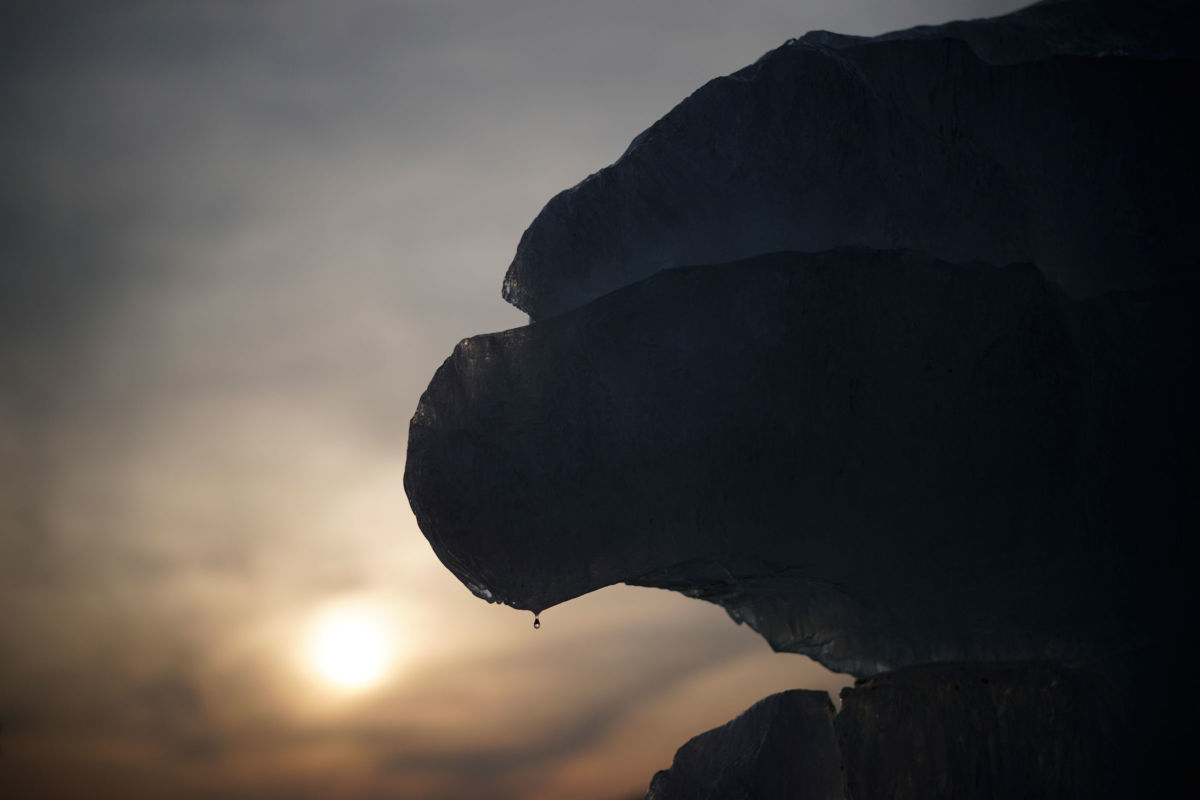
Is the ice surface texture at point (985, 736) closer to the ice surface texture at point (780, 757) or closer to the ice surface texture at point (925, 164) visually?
the ice surface texture at point (780, 757)

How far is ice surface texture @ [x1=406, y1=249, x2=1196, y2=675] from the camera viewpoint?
8.30 ft

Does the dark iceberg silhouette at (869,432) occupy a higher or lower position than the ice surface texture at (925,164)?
lower

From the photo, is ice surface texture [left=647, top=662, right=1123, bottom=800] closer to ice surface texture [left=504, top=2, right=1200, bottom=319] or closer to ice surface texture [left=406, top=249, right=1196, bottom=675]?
ice surface texture [left=406, top=249, right=1196, bottom=675]

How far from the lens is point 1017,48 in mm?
2826

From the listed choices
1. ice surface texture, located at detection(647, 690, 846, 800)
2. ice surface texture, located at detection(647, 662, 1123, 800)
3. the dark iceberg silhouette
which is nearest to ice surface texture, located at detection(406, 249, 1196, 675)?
the dark iceberg silhouette

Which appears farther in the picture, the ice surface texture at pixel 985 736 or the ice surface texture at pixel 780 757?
the ice surface texture at pixel 780 757

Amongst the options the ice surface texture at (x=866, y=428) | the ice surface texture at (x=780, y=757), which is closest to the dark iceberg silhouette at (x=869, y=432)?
the ice surface texture at (x=866, y=428)

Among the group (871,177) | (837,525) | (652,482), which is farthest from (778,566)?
(871,177)

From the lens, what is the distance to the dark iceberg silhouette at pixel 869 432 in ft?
8.16

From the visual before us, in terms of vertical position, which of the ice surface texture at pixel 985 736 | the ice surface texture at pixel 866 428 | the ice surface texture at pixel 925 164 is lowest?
the ice surface texture at pixel 985 736

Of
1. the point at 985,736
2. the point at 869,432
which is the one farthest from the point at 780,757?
the point at 869,432

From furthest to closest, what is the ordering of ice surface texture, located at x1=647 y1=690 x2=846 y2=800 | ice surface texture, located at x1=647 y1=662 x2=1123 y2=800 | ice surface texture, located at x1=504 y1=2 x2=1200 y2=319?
ice surface texture, located at x1=647 y1=690 x2=846 y2=800 → ice surface texture, located at x1=504 y1=2 x2=1200 y2=319 → ice surface texture, located at x1=647 y1=662 x2=1123 y2=800

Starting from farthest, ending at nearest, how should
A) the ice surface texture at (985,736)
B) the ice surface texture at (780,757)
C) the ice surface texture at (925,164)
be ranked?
the ice surface texture at (780,757)
the ice surface texture at (925,164)
the ice surface texture at (985,736)

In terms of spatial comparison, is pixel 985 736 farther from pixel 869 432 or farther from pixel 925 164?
pixel 925 164
